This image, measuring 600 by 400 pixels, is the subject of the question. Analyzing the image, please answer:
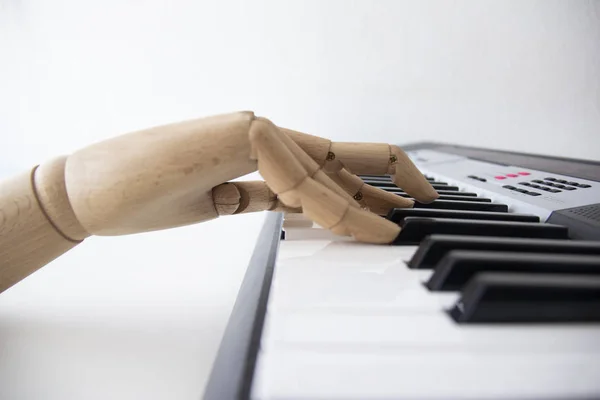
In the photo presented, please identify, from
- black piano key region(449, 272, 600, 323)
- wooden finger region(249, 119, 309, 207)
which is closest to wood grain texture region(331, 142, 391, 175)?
wooden finger region(249, 119, 309, 207)

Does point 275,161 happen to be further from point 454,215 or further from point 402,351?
point 454,215

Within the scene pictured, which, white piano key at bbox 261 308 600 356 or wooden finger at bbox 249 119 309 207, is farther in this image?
wooden finger at bbox 249 119 309 207

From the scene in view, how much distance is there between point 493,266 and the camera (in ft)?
1.23

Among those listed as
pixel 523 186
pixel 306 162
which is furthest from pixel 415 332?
pixel 523 186

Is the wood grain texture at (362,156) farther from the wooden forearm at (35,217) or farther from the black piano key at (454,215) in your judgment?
the wooden forearm at (35,217)

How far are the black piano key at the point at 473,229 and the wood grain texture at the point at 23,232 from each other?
446mm

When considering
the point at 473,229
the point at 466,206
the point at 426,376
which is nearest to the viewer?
the point at 426,376

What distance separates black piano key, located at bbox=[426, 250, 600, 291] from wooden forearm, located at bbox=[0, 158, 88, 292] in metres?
0.43

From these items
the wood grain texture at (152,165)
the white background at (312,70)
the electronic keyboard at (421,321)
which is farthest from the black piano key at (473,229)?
the white background at (312,70)

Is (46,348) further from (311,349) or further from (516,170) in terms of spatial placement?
(516,170)

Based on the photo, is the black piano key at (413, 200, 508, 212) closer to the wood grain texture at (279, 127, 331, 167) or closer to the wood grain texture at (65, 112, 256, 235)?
the wood grain texture at (279, 127, 331, 167)

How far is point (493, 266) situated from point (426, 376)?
166 mm

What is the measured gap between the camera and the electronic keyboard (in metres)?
0.26

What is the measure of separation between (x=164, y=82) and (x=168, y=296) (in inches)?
50.9
